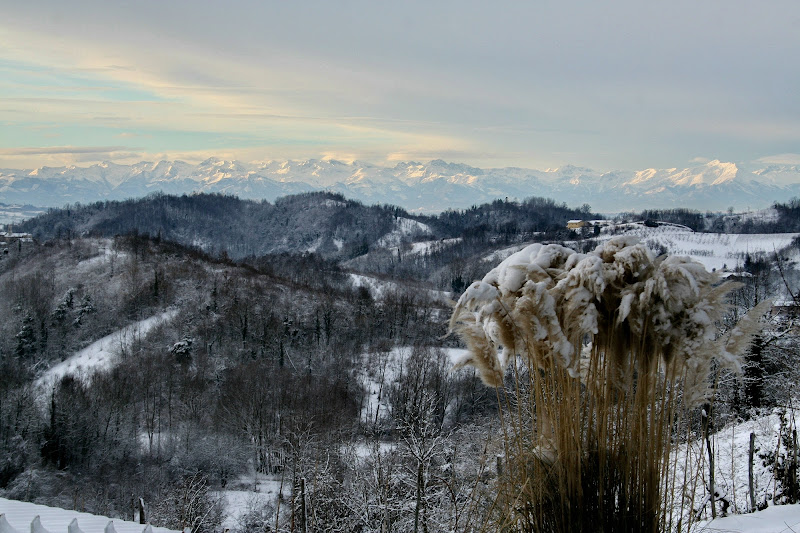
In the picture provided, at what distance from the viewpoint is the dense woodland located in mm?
14703

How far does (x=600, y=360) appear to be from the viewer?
1.87 meters

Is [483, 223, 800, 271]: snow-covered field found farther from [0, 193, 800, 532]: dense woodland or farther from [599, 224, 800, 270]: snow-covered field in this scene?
[0, 193, 800, 532]: dense woodland

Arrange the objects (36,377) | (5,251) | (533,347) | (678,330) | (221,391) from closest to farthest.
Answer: (678,330)
(533,347)
(221,391)
(36,377)
(5,251)

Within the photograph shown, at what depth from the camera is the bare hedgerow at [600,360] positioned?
1.66m

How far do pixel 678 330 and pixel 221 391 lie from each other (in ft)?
146

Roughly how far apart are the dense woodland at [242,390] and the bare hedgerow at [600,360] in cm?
47

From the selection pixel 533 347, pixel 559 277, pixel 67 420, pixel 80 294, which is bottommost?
pixel 67 420

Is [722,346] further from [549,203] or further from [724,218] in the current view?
[549,203]

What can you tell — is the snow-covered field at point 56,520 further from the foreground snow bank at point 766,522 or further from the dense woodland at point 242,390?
the foreground snow bank at point 766,522

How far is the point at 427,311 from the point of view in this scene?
6150cm

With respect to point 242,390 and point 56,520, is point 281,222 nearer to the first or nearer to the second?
point 242,390

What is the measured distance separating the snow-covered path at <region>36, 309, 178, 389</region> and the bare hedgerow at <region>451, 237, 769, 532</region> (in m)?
51.5

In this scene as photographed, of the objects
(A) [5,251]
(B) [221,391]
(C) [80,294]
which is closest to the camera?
(B) [221,391]

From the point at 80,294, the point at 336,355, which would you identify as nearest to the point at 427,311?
the point at 336,355
